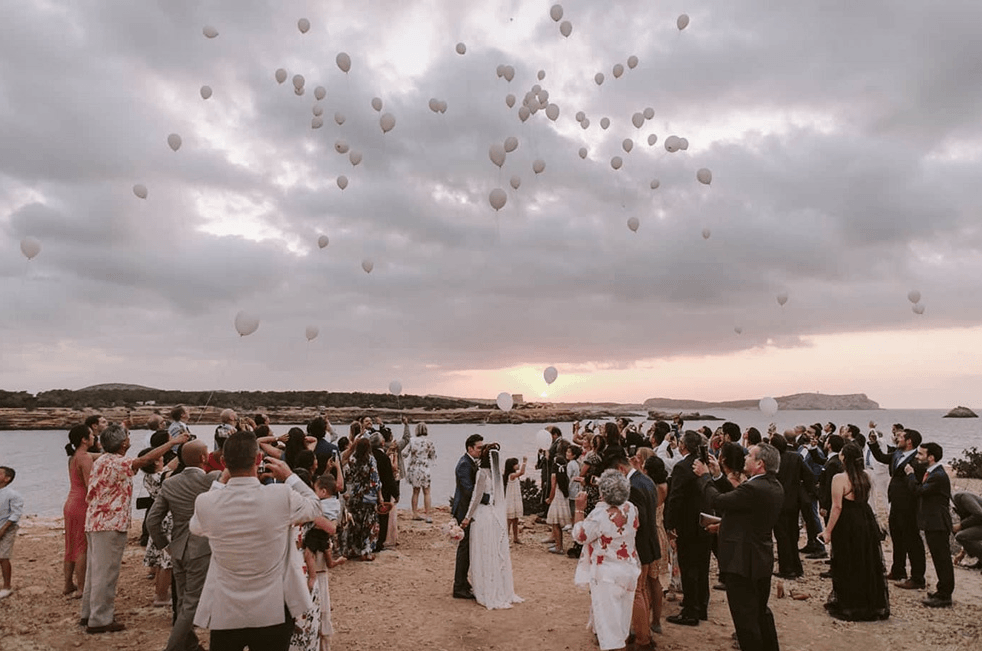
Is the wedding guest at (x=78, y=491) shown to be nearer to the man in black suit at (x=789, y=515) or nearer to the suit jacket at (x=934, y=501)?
the man in black suit at (x=789, y=515)

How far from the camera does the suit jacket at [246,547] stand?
3158mm

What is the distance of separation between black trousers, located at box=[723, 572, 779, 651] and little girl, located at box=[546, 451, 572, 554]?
4.84 m

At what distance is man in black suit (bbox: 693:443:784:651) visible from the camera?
4555 millimetres

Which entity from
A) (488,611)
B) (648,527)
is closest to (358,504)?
(488,611)

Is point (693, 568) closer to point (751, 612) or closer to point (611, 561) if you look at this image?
point (751, 612)

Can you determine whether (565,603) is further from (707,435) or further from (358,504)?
(707,435)

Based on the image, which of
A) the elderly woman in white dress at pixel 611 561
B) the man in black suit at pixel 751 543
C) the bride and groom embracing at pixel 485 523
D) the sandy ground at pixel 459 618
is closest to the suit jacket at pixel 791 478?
the sandy ground at pixel 459 618

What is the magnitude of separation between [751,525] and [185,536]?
14.3ft

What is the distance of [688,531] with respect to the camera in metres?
6.28

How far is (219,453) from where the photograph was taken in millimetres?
4859

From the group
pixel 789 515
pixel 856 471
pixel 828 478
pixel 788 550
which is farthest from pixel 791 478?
pixel 856 471

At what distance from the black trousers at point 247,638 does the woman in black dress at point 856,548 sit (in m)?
5.49

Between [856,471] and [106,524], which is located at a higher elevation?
[856,471]

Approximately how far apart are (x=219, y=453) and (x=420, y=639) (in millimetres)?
2703
